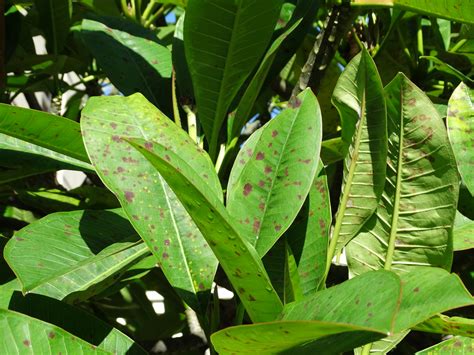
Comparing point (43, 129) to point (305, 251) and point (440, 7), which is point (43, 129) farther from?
point (440, 7)

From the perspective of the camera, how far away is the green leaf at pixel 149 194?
855 millimetres

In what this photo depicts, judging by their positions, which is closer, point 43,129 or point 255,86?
point 43,129

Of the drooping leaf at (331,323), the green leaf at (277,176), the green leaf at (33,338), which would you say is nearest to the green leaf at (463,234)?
the green leaf at (277,176)

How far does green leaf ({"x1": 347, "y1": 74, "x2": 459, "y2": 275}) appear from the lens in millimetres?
860

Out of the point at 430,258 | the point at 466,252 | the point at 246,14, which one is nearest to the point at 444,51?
the point at 466,252

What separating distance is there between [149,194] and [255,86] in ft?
0.85

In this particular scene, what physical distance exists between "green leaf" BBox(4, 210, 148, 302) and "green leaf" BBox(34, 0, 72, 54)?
1.85 feet

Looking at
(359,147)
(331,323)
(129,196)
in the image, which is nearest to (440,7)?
(359,147)

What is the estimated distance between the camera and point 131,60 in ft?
4.25

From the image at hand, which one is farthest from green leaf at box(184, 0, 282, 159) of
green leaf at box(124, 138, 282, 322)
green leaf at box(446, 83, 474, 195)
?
green leaf at box(124, 138, 282, 322)

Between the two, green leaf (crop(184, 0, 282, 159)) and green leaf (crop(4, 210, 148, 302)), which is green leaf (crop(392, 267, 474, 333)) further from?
green leaf (crop(184, 0, 282, 159))

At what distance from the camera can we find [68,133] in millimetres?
964

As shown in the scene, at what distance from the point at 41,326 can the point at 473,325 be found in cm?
43

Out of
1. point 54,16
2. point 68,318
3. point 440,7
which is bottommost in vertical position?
point 68,318
